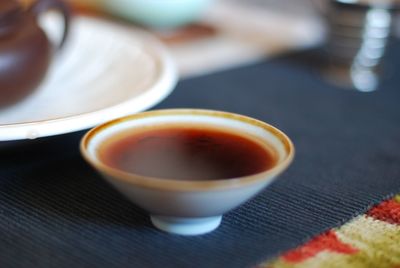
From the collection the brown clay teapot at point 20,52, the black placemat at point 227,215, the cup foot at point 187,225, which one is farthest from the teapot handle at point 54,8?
the cup foot at point 187,225

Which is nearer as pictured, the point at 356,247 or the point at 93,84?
the point at 356,247

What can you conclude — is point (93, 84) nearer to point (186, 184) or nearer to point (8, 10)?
point (8, 10)

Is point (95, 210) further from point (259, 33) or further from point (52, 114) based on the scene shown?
point (259, 33)

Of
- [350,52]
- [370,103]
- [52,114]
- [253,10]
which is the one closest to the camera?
[52,114]

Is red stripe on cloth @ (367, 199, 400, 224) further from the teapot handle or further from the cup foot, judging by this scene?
the teapot handle

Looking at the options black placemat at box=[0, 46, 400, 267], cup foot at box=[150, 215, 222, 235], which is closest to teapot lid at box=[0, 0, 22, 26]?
black placemat at box=[0, 46, 400, 267]

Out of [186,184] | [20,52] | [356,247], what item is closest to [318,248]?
[356,247]

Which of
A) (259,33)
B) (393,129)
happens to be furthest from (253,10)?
(393,129)
